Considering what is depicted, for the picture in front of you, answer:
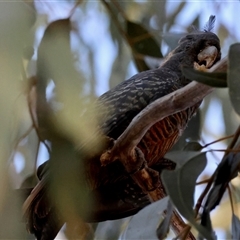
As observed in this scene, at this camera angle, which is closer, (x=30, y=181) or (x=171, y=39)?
(x=30, y=181)

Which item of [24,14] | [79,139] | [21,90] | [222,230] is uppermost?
[24,14]

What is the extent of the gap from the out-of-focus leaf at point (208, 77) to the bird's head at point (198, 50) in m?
1.06

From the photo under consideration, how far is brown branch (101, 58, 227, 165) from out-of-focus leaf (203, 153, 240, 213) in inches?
5.3

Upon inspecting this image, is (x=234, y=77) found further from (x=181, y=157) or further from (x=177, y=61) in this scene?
(x=177, y=61)

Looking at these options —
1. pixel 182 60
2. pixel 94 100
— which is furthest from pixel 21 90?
pixel 182 60

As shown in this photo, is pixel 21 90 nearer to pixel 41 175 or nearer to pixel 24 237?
pixel 41 175

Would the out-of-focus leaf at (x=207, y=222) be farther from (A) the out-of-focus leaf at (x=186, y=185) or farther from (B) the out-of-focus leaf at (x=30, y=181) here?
(B) the out-of-focus leaf at (x=30, y=181)

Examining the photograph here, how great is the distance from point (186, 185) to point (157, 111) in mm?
227

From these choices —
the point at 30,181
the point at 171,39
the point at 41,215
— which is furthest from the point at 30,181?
the point at 171,39

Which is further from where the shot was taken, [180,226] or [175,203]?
[180,226]

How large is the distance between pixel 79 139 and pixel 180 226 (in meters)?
0.35

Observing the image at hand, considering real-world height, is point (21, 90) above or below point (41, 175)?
above

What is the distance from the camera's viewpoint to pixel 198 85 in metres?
0.89

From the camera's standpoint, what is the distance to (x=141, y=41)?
1.75 meters
